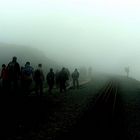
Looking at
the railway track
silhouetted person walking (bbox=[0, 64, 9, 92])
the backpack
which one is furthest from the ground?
the backpack

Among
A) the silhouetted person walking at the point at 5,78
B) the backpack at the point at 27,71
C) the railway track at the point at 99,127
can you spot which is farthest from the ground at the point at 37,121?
the backpack at the point at 27,71

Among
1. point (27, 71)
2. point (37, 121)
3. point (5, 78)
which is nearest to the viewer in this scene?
point (37, 121)

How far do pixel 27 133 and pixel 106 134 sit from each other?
2.66 m

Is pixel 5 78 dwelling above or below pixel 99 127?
above

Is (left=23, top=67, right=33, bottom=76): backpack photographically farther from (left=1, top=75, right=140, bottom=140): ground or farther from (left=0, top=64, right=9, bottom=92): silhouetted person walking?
(left=1, top=75, right=140, bottom=140): ground

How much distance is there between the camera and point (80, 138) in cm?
1040

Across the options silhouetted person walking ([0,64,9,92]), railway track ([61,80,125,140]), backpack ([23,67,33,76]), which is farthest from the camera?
backpack ([23,67,33,76])

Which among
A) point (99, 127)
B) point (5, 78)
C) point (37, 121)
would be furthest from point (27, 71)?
point (99, 127)

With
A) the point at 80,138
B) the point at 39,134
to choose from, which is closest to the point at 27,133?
the point at 39,134

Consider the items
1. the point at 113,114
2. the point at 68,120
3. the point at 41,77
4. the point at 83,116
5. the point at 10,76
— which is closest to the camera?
the point at 68,120

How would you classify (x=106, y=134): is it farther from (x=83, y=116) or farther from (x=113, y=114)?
(x=113, y=114)

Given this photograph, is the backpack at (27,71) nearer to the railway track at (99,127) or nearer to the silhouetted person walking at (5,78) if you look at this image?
the silhouetted person walking at (5,78)

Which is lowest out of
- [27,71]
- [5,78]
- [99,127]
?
[99,127]

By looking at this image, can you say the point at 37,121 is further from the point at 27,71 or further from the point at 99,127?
the point at 27,71
